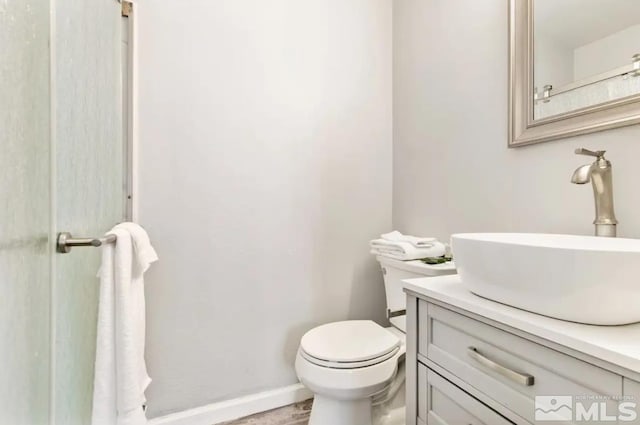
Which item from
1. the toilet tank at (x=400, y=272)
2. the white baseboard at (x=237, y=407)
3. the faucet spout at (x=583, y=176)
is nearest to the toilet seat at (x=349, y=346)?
the toilet tank at (x=400, y=272)

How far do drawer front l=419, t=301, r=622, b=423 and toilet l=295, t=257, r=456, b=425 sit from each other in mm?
386

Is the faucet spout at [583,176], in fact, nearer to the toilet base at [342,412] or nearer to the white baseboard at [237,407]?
the toilet base at [342,412]

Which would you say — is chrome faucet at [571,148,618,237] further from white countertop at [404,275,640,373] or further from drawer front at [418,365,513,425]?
drawer front at [418,365,513,425]

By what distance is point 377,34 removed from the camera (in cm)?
179

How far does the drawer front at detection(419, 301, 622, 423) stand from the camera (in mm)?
499

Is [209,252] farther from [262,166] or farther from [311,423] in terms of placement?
[311,423]

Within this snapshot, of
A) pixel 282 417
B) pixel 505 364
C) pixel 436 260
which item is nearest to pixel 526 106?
pixel 436 260

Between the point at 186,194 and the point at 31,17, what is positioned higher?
the point at 31,17

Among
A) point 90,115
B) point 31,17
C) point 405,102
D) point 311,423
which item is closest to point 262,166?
point 90,115

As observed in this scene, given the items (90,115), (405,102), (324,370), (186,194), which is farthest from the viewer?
(405,102)

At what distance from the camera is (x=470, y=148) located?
132cm

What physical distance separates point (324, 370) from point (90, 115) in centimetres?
114

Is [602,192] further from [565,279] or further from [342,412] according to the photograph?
[342,412]

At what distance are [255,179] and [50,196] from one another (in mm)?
881
